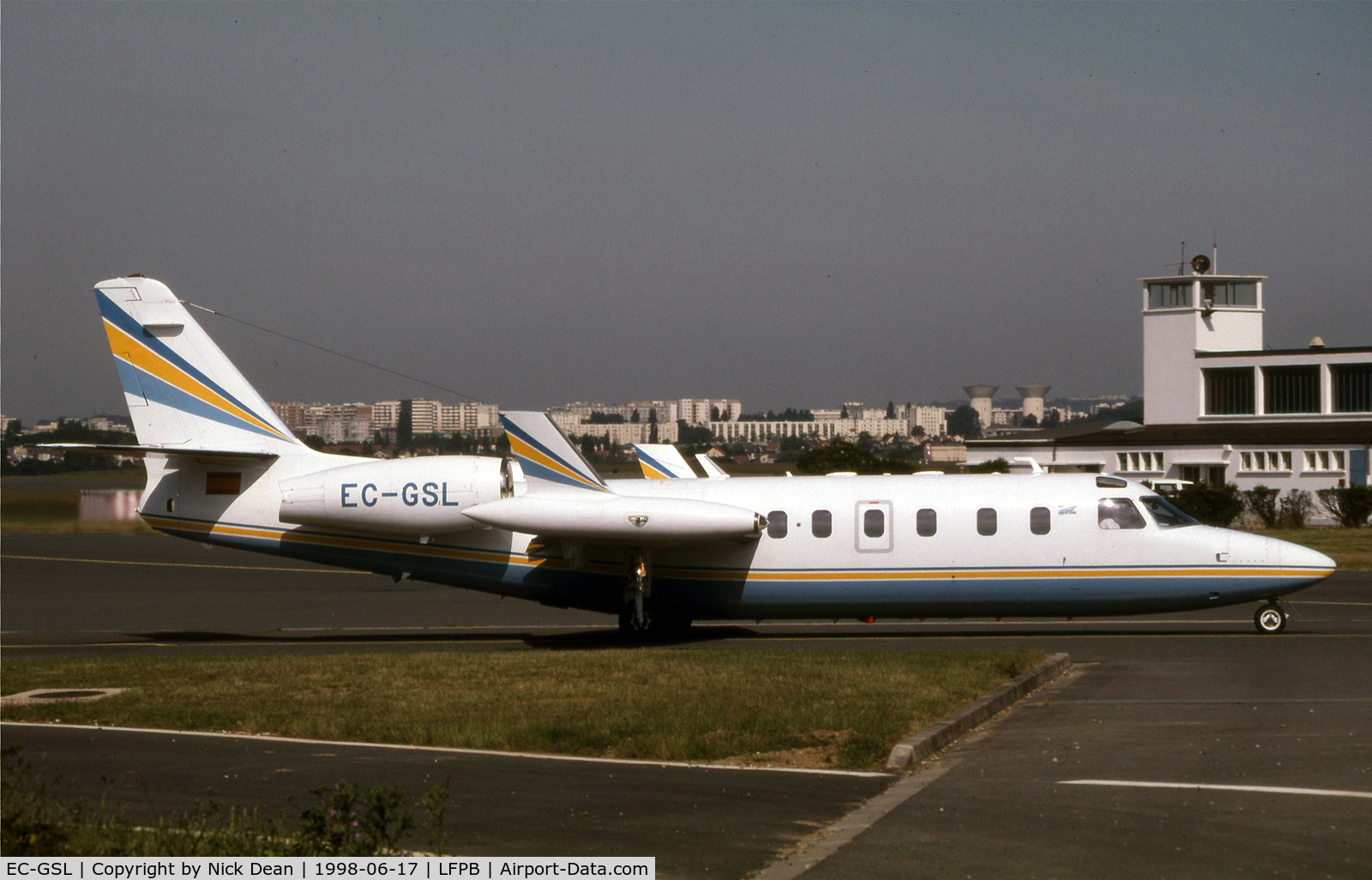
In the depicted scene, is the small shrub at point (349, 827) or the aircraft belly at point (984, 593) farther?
the aircraft belly at point (984, 593)

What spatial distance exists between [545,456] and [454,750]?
416 inches

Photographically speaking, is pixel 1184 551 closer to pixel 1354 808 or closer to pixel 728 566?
pixel 728 566

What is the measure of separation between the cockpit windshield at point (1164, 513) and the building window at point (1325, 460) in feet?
156

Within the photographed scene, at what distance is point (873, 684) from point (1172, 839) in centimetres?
655

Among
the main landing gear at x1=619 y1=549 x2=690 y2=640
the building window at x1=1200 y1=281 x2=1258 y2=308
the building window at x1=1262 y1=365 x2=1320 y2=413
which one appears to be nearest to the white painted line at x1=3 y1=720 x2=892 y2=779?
the main landing gear at x1=619 y1=549 x2=690 y2=640

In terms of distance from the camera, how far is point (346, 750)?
13.2 m

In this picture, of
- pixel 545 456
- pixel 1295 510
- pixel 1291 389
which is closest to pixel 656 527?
pixel 545 456

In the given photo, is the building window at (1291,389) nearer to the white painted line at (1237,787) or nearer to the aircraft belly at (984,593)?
the aircraft belly at (984,593)

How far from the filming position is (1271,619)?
22.6 m

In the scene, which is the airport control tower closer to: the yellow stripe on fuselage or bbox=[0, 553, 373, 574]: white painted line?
bbox=[0, 553, 373, 574]: white painted line

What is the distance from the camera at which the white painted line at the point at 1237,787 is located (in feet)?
35.6

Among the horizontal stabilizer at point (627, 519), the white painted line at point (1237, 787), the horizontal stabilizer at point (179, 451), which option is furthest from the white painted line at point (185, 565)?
the white painted line at point (1237, 787)

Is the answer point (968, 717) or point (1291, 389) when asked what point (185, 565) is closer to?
point (968, 717)

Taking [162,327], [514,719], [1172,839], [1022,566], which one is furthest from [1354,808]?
[162,327]
